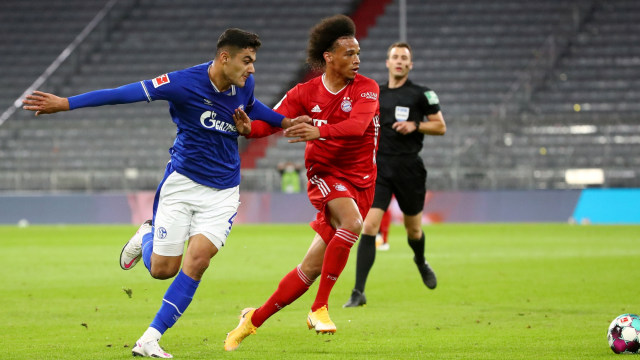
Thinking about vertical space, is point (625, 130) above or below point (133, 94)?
below

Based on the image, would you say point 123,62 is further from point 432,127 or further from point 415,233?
point 432,127

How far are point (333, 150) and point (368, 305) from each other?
8.25 ft

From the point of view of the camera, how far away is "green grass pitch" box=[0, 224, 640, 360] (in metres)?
6.61

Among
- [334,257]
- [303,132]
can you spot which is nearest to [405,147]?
[334,257]

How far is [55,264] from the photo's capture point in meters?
14.2

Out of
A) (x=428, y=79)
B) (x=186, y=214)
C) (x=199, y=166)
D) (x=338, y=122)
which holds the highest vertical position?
(x=338, y=122)

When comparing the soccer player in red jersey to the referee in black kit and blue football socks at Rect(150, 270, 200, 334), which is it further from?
the referee in black kit

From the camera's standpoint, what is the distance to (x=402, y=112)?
10164 mm

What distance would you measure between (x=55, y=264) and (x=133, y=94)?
8.56 meters

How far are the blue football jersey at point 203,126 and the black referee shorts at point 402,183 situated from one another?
11.5 feet

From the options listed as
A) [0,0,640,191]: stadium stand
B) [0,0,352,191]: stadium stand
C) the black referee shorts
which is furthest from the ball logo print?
[0,0,352,191]: stadium stand

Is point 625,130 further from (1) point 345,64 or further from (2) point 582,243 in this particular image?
(1) point 345,64

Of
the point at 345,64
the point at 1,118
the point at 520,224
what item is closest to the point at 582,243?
the point at 520,224

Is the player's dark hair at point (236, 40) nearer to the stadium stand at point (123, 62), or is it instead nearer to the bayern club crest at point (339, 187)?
the bayern club crest at point (339, 187)
